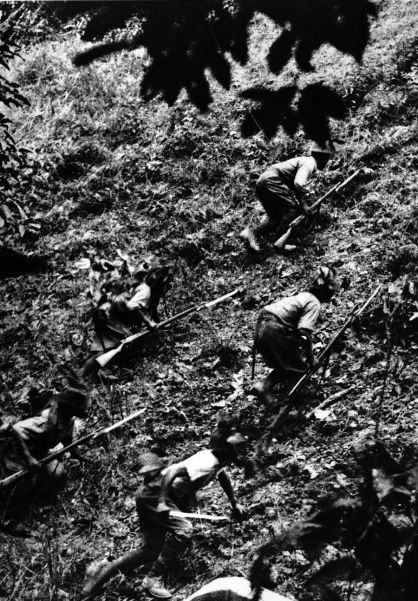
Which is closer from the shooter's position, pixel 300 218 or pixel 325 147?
pixel 300 218

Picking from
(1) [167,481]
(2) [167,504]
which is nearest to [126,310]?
(1) [167,481]

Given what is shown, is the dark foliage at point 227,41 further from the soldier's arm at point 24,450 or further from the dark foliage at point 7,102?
the soldier's arm at point 24,450

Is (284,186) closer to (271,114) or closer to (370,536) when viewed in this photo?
(271,114)

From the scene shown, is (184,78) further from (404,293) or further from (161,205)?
(404,293)

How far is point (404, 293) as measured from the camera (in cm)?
698

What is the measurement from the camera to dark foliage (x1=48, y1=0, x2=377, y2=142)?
10.4 meters

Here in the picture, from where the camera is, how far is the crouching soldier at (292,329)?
6410 millimetres

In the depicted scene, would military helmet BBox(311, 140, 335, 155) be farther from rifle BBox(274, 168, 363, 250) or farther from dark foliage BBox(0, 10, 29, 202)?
dark foliage BBox(0, 10, 29, 202)

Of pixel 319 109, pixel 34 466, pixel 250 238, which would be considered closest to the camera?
pixel 34 466

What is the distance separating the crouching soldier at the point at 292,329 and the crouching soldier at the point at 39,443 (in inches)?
83.0

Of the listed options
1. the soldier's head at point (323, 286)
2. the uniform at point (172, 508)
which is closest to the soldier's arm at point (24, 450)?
the uniform at point (172, 508)

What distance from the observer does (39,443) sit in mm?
6883

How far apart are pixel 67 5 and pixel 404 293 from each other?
11.5m

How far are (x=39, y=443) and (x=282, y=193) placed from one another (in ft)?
14.5
